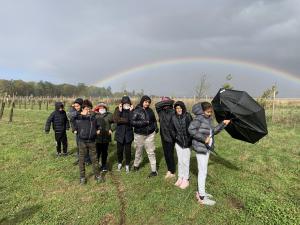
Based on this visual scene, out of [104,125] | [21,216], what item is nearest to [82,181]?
[104,125]

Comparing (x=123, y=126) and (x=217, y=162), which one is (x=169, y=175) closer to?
(x=123, y=126)

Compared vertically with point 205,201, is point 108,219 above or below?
below

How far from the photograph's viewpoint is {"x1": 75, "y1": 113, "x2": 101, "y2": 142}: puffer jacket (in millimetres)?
8344

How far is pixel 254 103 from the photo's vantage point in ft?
26.5

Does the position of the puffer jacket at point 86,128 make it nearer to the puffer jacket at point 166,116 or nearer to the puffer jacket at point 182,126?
the puffer jacket at point 166,116

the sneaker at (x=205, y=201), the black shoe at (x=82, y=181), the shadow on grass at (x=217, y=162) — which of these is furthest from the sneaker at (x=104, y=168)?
the sneaker at (x=205, y=201)

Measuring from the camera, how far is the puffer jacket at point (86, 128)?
27.4 ft

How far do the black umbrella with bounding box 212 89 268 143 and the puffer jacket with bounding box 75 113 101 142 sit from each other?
327 cm

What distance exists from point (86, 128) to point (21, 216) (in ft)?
8.78

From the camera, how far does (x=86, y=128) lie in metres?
8.34

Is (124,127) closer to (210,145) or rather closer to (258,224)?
(210,145)

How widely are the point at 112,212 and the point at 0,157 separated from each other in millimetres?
6800

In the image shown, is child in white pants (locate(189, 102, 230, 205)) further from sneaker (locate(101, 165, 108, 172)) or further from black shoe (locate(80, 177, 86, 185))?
sneaker (locate(101, 165, 108, 172))

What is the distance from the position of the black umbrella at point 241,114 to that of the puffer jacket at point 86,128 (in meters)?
3.27
